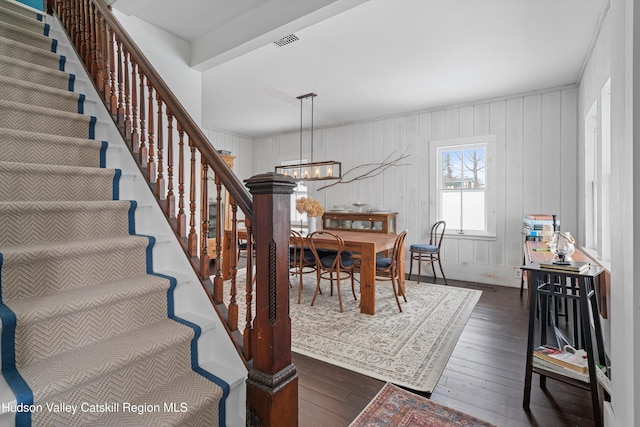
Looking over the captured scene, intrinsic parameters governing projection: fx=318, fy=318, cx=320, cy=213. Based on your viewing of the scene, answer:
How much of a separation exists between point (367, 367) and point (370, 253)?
4.46 ft

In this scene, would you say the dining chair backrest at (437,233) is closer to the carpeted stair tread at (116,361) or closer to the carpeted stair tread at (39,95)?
the carpeted stair tread at (116,361)

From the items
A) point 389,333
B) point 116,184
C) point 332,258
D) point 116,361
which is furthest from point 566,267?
point 116,184

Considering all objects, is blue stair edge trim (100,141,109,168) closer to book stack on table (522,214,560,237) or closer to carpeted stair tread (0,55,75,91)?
carpeted stair tread (0,55,75,91)

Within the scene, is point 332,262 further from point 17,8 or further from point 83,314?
point 17,8

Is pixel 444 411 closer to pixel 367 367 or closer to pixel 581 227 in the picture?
pixel 367 367

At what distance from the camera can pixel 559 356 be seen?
6.20 feet

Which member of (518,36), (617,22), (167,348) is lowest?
(167,348)

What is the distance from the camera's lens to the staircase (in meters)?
1.12

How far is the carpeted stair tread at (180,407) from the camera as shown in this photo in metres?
1.14

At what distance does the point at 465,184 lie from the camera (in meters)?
5.10

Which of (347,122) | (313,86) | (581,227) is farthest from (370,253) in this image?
(347,122)

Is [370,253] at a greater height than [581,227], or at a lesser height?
lesser

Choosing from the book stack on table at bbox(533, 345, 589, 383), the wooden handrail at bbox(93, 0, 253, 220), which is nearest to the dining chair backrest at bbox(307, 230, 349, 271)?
the book stack on table at bbox(533, 345, 589, 383)

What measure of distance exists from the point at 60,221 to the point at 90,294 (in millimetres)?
478
